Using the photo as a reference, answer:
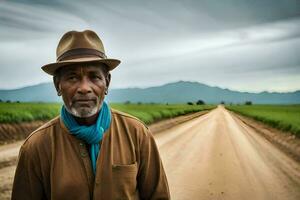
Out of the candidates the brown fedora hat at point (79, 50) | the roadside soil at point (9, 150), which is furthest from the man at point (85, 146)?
the roadside soil at point (9, 150)

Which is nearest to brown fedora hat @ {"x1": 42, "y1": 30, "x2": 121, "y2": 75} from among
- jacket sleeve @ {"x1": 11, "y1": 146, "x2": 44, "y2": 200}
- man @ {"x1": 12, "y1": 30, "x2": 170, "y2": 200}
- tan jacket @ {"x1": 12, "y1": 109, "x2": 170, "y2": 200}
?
man @ {"x1": 12, "y1": 30, "x2": 170, "y2": 200}

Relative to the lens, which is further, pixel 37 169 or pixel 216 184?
pixel 216 184

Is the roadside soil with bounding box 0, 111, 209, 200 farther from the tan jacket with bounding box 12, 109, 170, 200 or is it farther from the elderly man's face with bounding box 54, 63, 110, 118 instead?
the elderly man's face with bounding box 54, 63, 110, 118

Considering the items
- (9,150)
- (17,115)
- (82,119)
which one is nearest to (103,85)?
(82,119)

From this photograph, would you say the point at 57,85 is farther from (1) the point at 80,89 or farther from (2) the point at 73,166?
(2) the point at 73,166

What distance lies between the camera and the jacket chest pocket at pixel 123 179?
2256 millimetres

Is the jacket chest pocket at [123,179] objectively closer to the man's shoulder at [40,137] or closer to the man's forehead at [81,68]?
the man's shoulder at [40,137]

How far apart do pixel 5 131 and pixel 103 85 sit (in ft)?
39.1

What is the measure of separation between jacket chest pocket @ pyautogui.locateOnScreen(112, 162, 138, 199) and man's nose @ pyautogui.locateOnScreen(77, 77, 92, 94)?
53 cm

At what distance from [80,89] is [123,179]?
659mm

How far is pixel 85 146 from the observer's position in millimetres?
2262

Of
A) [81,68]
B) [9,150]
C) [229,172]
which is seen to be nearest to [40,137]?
[81,68]

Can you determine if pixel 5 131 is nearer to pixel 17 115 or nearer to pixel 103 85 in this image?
pixel 17 115

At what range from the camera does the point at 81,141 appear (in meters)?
2.26
